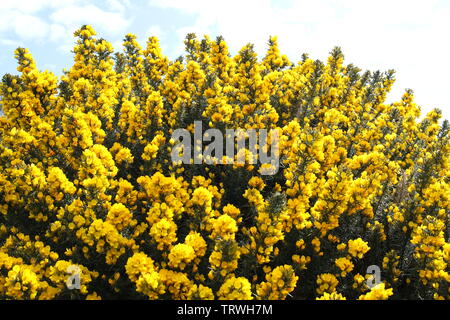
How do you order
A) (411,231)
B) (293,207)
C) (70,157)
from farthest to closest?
(70,157) < (411,231) < (293,207)

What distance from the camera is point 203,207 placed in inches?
173

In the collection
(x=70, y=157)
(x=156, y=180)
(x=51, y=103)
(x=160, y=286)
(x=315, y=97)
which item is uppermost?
(x=315, y=97)

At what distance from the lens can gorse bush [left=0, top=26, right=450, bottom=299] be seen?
392 cm

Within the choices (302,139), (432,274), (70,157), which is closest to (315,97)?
(302,139)

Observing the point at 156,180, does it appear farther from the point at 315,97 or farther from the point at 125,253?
the point at 315,97

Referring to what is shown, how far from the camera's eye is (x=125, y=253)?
445 cm

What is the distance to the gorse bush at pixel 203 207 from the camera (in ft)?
12.9

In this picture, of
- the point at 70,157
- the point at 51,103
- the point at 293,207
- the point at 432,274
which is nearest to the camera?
the point at 432,274

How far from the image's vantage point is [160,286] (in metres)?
3.49

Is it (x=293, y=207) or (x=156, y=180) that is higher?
(x=156, y=180)
